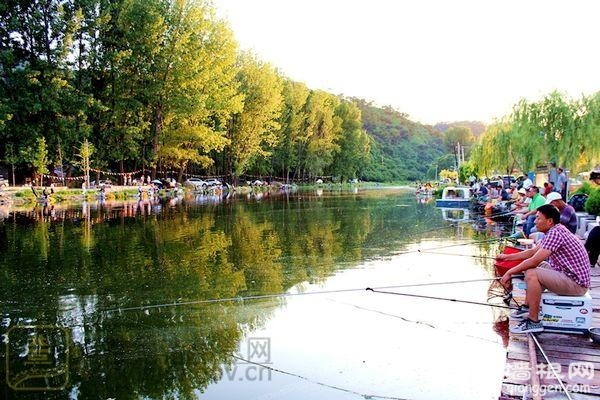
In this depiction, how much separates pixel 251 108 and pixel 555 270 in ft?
175

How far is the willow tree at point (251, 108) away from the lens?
57312mm

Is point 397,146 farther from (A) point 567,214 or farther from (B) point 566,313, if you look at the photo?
(B) point 566,313

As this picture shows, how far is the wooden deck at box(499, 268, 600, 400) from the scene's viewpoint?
4586 millimetres

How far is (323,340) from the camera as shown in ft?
23.6

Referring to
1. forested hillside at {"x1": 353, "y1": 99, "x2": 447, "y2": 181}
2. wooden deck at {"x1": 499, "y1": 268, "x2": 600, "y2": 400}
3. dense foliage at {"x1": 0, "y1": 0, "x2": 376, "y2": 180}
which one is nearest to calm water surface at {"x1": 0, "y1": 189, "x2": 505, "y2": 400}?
wooden deck at {"x1": 499, "y1": 268, "x2": 600, "y2": 400}

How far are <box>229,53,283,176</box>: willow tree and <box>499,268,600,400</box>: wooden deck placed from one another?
173 ft

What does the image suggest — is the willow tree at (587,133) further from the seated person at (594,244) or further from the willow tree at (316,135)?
the willow tree at (316,135)

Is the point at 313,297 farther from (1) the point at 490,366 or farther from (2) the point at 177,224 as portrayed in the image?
(2) the point at 177,224

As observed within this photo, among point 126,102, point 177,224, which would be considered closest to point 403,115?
point 126,102

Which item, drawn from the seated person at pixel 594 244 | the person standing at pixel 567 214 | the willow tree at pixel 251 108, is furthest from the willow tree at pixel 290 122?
the seated person at pixel 594 244

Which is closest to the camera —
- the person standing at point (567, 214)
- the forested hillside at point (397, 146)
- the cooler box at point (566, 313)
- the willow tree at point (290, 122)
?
the cooler box at point (566, 313)

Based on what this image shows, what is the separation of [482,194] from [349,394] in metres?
29.2

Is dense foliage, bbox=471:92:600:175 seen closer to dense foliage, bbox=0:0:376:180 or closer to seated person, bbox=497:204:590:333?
seated person, bbox=497:204:590:333

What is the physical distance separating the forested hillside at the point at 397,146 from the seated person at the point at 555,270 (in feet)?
340
